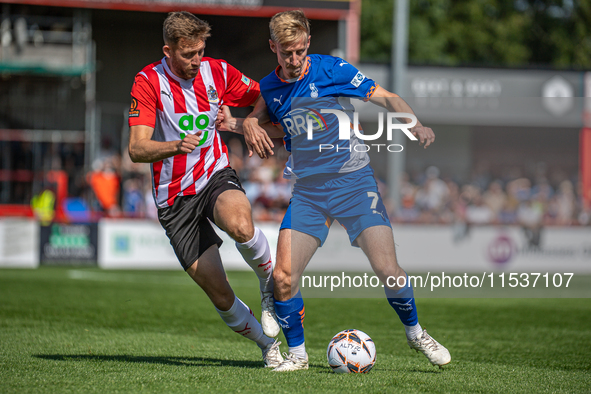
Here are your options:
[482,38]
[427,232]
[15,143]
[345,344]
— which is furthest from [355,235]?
[482,38]

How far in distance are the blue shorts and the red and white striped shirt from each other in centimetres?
73

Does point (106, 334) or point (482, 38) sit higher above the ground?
point (482, 38)

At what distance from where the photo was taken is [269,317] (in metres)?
4.71

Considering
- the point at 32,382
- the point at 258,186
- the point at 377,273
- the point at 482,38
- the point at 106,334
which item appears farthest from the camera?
the point at 482,38

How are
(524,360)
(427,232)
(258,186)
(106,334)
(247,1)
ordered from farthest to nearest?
(247,1), (258,186), (427,232), (106,334), (524,360)

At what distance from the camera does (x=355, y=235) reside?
14.7 ft

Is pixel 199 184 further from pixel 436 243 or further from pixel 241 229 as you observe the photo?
pixel 436 243

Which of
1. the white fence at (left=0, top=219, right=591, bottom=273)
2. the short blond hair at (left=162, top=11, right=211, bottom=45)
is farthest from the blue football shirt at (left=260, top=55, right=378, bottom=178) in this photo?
the white fence at (left=0, top=219, right=591, bottom=273)

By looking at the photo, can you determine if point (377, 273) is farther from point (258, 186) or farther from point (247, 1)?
point (247, 1)

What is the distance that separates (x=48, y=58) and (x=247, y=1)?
19.0 ft

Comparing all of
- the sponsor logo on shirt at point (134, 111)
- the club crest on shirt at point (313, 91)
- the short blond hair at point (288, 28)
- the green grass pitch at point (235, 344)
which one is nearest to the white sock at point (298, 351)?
the green grass pitch at point (235, 344)

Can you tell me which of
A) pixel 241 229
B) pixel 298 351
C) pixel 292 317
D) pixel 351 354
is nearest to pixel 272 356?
pixel 298 351

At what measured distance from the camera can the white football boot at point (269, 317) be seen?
466 cm

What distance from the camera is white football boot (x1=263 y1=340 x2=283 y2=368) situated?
4762 millimetres
